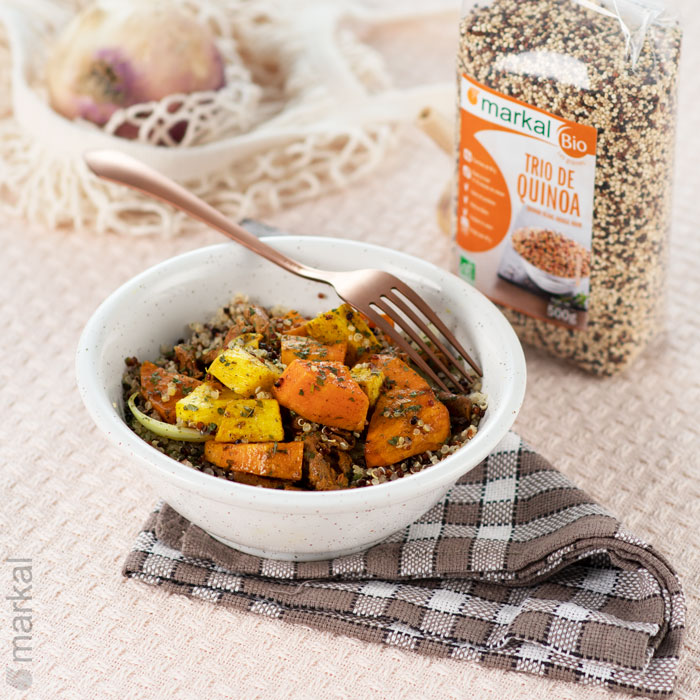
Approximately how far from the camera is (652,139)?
46.0 inches

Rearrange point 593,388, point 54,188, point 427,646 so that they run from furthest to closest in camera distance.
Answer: point 54,188, point 593,388, point 427,646

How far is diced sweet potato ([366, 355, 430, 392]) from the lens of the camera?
107 centimetres

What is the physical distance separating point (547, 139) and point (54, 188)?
2.96 feet

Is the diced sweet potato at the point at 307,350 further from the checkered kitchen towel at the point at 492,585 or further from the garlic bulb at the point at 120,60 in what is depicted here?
Answer: the garlic bulb at the point at 120,60

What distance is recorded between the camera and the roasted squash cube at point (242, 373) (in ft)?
3.35

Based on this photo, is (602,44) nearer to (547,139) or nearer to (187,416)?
(547,139)

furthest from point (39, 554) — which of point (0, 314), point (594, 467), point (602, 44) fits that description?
point (602, 44)

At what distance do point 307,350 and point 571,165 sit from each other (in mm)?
418

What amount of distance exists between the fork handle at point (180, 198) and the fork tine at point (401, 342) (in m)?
0.08

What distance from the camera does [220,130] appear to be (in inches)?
67.3

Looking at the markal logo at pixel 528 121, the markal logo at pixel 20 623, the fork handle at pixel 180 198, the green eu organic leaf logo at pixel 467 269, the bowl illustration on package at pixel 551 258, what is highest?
the markal logo at pixel 528 121

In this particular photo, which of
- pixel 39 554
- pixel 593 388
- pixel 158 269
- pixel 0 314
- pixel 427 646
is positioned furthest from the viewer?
pixel 0 314

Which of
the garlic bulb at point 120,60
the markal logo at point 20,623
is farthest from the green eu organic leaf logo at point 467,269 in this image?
the markal logo at point 20,623

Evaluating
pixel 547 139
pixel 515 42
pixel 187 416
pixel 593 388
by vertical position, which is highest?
pixel 515 42
